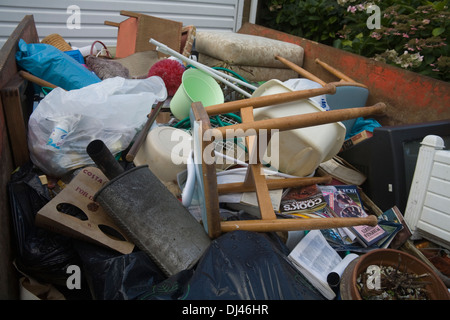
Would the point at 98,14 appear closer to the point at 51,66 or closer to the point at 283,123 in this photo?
the point at 51,66

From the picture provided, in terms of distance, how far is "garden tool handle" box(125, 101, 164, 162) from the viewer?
1.99m

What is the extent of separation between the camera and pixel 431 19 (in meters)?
2.84

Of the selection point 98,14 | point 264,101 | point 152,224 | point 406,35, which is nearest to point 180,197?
point 152,224

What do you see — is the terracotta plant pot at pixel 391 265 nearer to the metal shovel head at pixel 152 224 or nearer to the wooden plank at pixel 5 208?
the metal shovel head at pixel 152 224

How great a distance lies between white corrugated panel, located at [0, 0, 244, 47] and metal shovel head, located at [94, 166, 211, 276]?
13.4ft

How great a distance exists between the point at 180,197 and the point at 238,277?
2.60 feet

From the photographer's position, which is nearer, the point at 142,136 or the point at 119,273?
the point at 119,273

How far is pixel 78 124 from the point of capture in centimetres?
198

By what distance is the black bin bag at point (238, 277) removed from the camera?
124cm

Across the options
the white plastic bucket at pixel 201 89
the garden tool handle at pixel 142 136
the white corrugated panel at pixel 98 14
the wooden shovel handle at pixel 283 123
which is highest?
the white corrugated panel at pixel 98 14

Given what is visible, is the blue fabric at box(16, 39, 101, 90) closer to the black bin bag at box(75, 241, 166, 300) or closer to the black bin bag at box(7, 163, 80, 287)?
the black bin bag at box(7, 163, 80, 287)

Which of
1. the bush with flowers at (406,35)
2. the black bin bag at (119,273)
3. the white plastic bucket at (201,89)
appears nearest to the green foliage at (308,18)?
the bush with flowers at (406,35)

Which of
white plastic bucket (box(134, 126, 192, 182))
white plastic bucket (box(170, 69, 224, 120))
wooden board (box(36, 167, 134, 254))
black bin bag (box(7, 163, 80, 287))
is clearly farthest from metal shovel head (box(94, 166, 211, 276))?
white plastic bucket (box(170, 69, 224, 120))
